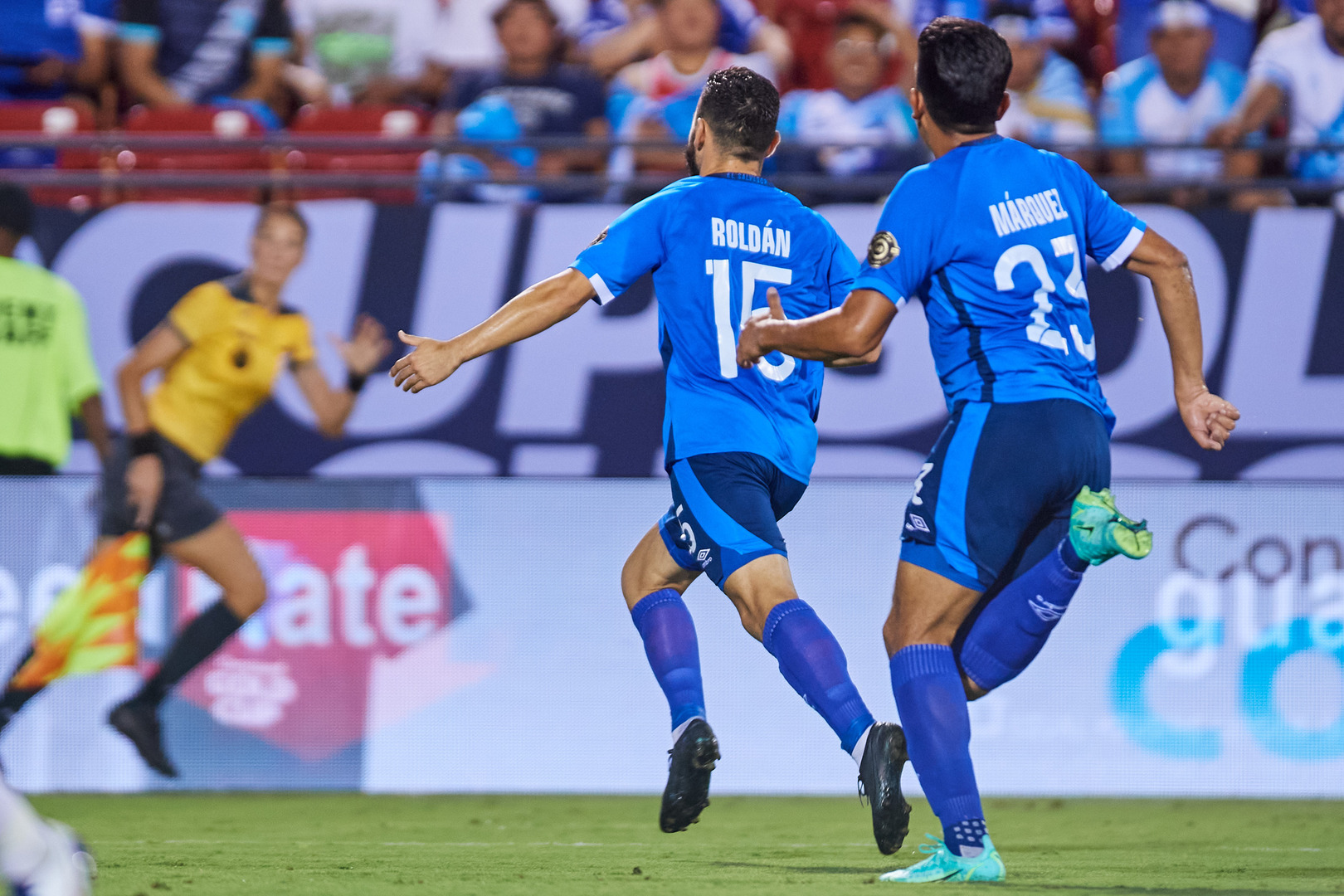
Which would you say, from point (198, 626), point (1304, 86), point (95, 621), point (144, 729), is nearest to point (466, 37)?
point (198, 626)

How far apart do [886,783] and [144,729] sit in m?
5.02

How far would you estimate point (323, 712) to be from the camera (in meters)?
8.09

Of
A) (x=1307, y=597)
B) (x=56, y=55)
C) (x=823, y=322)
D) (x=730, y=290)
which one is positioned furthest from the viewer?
(x=56, y=55)

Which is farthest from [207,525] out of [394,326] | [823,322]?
[823,322]

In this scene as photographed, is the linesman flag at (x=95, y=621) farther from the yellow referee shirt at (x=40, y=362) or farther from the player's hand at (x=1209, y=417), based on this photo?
the player's hand at (x=1209, y=417)

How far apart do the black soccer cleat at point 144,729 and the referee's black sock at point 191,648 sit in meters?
0.05

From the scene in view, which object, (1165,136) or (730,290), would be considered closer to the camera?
(730,290)

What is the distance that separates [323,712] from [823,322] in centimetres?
481

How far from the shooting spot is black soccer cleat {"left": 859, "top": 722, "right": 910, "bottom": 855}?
13.4 ft

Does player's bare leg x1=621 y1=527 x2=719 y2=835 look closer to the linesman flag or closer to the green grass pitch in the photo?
the green grass pitch

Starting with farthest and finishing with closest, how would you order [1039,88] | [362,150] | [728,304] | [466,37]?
[466,37], [1039,88], [362,150], [728,304]

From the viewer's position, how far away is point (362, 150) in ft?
27.4

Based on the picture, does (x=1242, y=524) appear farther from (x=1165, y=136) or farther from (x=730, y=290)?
(x=730, y=290)

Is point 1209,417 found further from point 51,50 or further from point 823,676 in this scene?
point 51,50
